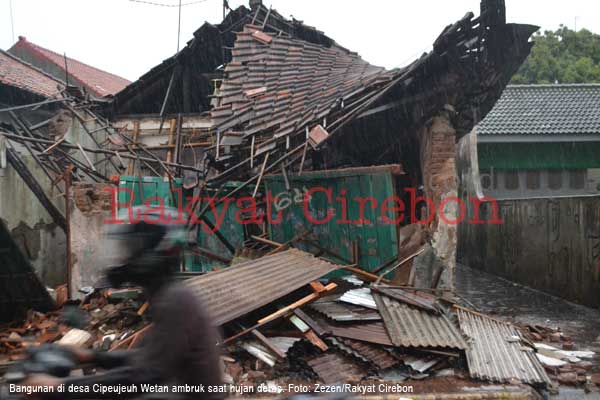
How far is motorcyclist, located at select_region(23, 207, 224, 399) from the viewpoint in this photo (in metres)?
1.90

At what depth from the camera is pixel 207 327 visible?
1972mm

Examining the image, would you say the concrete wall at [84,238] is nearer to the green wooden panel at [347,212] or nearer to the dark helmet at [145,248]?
the green wooden panel at [347,212]

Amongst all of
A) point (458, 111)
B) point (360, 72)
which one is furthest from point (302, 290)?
point (360, 72)

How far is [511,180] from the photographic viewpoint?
52.1ft

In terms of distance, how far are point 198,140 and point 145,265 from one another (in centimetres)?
1044

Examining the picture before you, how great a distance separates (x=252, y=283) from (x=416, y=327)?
2.07 meters

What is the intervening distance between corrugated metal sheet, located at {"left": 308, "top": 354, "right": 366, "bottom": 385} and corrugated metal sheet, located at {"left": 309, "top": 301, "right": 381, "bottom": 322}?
0.58 meters

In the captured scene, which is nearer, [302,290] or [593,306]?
[302,290]

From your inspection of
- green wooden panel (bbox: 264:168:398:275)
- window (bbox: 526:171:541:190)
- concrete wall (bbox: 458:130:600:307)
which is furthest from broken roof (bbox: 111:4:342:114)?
window (bbox: 526:171:541:190)

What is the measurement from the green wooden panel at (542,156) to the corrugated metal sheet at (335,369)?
39.9ft

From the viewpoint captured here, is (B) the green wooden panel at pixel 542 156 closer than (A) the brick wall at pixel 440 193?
No

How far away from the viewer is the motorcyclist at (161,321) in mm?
1896

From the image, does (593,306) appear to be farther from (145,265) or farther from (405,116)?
(145,265)

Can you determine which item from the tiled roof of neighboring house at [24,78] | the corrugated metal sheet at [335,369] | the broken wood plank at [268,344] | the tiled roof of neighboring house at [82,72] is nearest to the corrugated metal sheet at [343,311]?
the corrugated metal sheet at [335,369]
